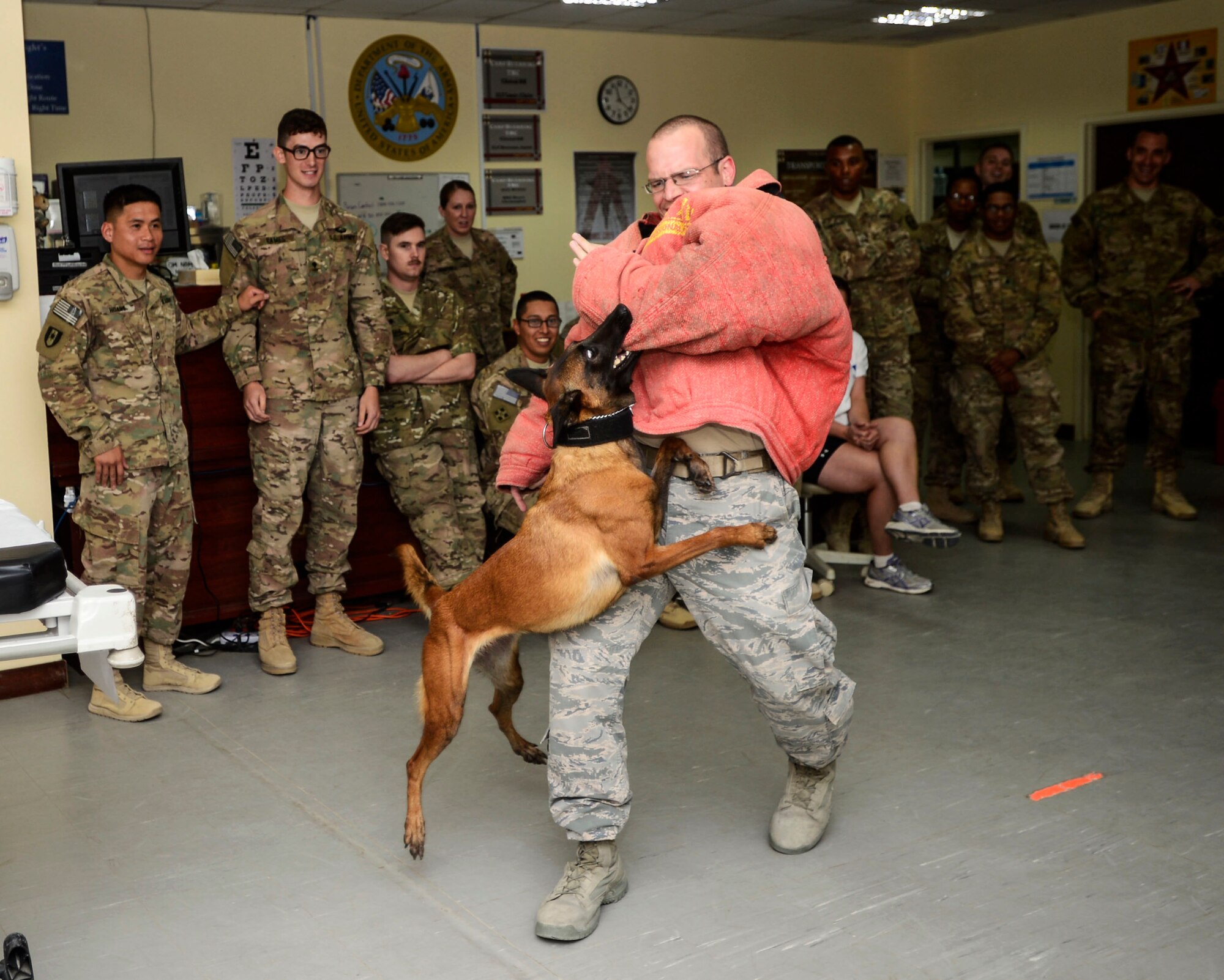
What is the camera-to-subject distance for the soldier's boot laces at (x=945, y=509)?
6078mm

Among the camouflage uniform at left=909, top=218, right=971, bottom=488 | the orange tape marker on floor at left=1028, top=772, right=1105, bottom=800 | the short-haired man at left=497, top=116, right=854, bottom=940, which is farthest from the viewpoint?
the camouflage uniform at left=909, top=218, right=971, bottom=488

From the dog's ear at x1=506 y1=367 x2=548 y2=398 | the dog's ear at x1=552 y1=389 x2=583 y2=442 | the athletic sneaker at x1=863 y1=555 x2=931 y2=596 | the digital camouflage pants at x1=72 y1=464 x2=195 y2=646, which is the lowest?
the athletic sneaker at x1=863 y1=555 x2=931 y2=596

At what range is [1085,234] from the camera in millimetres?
6293

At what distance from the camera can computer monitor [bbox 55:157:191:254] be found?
4.24 m

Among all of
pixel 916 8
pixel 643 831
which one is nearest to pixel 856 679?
pixel 643 831

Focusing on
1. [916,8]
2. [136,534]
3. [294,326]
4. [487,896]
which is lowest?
[487,896]

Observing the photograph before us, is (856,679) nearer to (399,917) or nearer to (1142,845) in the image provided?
(1142,845)

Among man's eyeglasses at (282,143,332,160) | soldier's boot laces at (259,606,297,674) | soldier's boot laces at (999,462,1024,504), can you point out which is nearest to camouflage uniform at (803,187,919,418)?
soldier's boot laces at (999,462,1024,504)

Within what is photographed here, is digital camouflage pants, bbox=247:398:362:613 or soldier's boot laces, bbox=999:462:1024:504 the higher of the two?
digital camouflage pants, bbox=247:398:362:613

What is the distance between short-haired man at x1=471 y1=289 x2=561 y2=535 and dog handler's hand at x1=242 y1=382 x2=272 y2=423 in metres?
0.81

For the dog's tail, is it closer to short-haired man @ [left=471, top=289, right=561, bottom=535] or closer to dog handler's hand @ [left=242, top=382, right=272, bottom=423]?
dog handler's hand @ [left=242, top=382, right=272, bottom=423]

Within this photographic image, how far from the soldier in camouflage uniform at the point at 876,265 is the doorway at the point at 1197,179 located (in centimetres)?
325

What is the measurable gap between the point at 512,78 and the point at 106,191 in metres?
4.18

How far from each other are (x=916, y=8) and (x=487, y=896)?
6752mm
